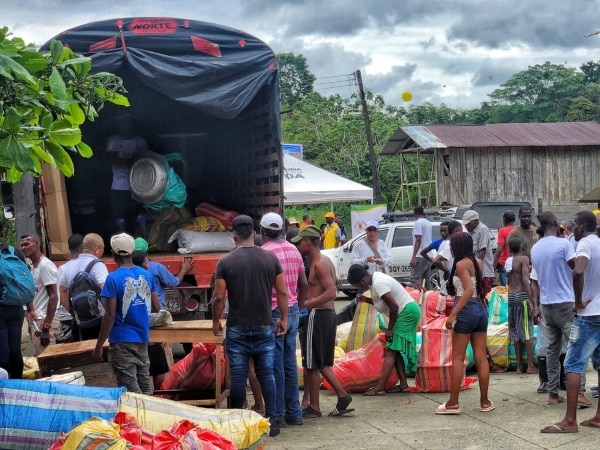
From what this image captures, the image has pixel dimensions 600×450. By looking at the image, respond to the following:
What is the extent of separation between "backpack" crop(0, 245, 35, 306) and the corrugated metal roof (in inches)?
993

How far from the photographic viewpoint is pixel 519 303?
31.8ft

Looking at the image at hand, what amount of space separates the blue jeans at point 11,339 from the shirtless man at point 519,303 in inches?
197

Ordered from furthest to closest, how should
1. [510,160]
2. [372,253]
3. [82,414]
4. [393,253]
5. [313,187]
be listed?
[510,160] → [313,187] → [393,253] → [372,253] → [82,414]

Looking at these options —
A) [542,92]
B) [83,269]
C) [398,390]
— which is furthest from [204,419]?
[542,92]

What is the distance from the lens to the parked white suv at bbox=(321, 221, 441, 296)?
61.8 ft

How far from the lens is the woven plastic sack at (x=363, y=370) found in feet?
29.7

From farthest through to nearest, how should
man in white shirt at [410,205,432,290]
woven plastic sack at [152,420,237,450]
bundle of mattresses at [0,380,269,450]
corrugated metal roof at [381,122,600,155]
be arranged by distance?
corrugated metal roof at [381,122,600,155] < man in white shirt at [410,205,432,290] < bundle of mattresses at [0,380,269,450] < woven plastic sack at [152,420,237,450]

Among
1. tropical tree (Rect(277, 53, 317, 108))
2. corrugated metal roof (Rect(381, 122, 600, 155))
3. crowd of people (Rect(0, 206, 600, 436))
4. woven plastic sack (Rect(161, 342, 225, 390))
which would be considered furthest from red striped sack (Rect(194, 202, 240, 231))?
tropical tree (Rect(277, 53, 317, 108))

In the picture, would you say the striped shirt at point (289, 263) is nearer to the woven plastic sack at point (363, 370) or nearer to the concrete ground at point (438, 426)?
the concrete ground at point (438, 426)

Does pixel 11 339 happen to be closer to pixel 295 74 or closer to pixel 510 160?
pixel 510 160

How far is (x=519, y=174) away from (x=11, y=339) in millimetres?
28798

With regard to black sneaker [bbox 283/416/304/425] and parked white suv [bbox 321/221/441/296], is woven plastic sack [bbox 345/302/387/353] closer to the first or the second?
black sneaker [bbox 283/416/304/425]

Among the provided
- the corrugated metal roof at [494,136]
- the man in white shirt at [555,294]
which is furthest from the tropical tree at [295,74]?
the man in white shirt at [555,294]

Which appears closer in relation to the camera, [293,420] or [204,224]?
[293,420]
